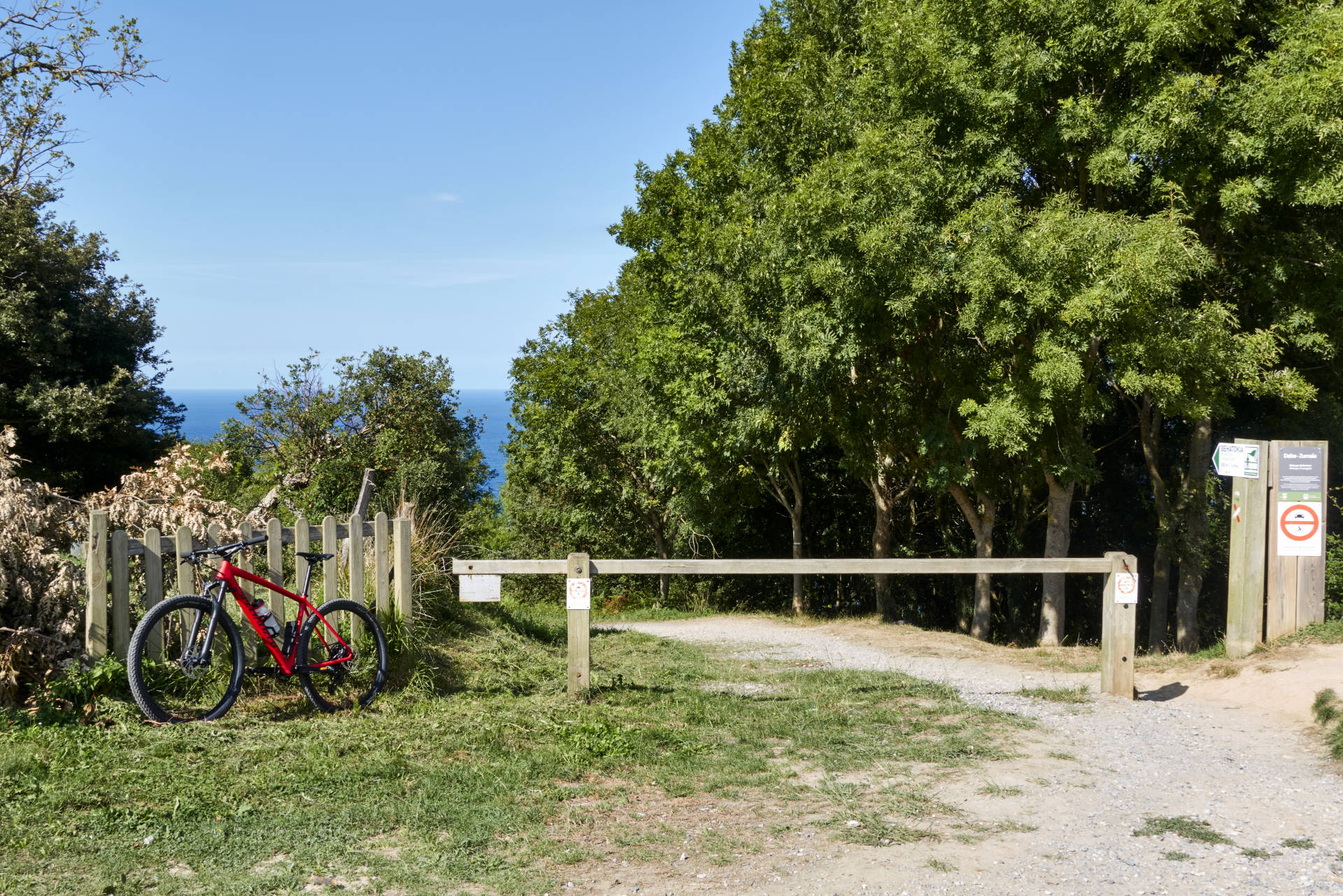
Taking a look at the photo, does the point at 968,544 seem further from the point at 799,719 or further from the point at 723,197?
the point at 799,719

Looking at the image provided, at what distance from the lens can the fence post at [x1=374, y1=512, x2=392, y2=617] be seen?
811 cm

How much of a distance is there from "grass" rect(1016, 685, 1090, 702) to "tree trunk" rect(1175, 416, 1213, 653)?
8.26 metres

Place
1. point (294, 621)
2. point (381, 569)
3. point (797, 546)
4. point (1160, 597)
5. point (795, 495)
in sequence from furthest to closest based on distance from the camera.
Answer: point (795, 495), point (797, 546), point (1160, 597), point (381, 569), point (294, 621)

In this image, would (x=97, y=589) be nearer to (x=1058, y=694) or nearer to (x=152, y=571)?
(x=152, y=571)

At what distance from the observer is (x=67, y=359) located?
20781mm

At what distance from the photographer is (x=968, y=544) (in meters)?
22.5

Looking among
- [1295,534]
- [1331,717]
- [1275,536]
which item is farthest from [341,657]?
[1295,534]

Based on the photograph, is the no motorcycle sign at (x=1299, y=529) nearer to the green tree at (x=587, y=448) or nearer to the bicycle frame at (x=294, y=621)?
the bicycle frame at (x=294, y=621)

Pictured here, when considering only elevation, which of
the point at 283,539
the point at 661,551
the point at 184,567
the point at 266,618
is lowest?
the point at 661,551

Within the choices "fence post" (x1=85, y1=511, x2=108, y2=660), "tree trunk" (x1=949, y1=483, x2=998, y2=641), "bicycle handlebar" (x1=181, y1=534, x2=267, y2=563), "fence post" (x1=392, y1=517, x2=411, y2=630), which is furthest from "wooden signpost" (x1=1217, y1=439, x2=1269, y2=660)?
"fence post" (x1=85, y1=511, x2=108, y2=660)

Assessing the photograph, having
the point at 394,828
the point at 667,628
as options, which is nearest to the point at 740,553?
the point at 667,628

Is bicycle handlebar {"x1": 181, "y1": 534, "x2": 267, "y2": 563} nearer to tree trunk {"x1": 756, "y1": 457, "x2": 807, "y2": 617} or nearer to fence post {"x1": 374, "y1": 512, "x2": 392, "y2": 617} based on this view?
fence post {"x1": 374, "y1": 512, "x2": 392, "y2": 617}

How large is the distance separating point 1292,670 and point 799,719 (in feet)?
13.8

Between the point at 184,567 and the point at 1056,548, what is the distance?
1276cm
